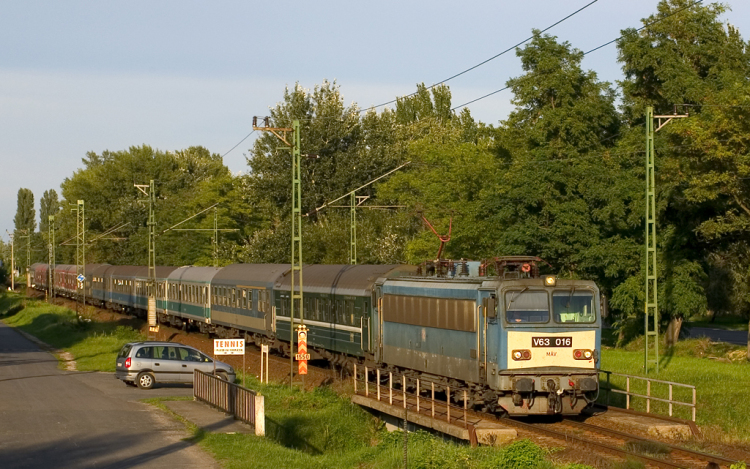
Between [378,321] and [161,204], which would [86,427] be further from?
[161,204]

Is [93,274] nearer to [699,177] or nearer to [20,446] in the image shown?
[699,177]

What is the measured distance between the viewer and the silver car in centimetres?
2841

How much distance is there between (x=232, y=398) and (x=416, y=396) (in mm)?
4252

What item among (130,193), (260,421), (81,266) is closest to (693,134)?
(260,421)

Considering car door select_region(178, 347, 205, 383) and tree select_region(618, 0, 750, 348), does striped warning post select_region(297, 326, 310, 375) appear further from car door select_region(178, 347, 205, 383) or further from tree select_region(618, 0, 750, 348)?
tree select_region(618, 0, 750, 348)

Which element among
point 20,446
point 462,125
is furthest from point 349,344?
point 462,125

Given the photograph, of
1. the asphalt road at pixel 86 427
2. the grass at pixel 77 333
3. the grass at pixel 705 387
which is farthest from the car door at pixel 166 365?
the grass at pixel 705 387

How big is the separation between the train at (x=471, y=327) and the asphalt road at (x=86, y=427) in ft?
18.3

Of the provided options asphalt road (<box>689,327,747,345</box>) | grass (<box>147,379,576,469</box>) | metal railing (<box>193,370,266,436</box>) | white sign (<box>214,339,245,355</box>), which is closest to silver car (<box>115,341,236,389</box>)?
grass (<box>147,379,576,469</box>)

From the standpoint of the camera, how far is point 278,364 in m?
34.7

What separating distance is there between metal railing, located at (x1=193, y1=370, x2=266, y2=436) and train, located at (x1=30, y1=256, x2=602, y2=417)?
4654 mm

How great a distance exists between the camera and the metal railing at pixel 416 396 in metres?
20.0

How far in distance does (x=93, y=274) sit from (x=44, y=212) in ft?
318

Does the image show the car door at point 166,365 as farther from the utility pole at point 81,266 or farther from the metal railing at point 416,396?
the utility pole at point 81,266
